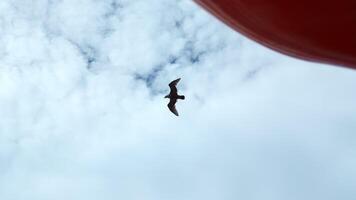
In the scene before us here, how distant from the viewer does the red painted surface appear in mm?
1774

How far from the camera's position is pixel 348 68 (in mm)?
2316

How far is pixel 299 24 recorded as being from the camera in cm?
187

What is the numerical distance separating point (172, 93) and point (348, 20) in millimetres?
15268

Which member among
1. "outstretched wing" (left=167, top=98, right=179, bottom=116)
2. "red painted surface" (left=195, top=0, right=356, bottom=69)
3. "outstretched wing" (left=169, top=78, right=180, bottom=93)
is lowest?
"red painted surface" (left=195, top=0, right=356, bottom=69)

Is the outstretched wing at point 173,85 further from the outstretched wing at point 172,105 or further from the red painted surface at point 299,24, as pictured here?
the red painted surface at point 299,24

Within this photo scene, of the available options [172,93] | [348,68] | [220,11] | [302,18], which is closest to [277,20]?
[302,18]

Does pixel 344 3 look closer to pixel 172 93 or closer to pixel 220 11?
pixel 220 11

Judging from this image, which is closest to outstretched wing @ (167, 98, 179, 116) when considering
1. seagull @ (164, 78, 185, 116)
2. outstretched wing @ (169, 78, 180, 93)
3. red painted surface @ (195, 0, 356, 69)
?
seagull @ (164, 78, 185, 116)

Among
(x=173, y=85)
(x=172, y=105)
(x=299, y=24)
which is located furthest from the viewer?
(x=172, y=105)

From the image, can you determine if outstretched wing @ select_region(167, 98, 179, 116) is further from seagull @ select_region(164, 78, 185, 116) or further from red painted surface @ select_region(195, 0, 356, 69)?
red painted surface @ select_region(195, 0, 356, 69)

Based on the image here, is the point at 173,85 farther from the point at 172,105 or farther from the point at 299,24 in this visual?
the point at 299,24

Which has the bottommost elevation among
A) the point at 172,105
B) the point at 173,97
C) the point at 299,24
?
the point at 299,24

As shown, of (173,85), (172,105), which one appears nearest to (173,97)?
(172,105)

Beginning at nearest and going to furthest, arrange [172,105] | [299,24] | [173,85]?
[299,24]
[173,85]
[172,105]
